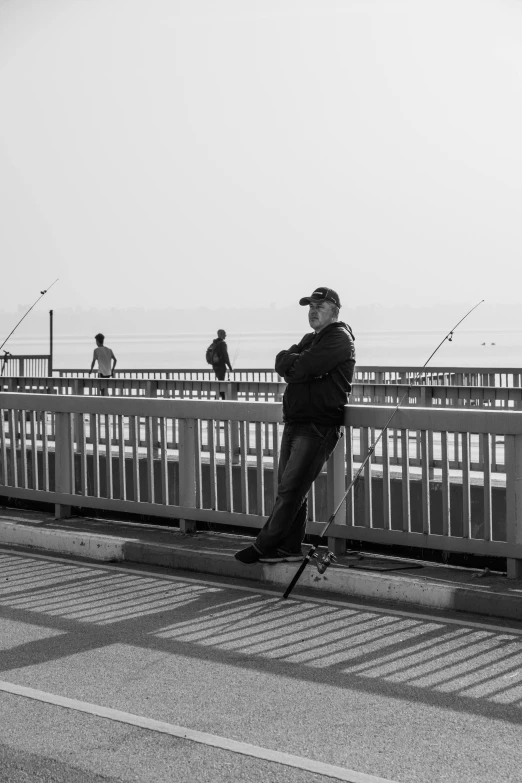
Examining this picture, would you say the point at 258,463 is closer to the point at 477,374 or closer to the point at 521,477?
the point at 521,477

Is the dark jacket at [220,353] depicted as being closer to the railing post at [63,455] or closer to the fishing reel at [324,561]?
the railing post at [63,455]

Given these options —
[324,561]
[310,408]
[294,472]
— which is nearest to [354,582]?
[324,561]

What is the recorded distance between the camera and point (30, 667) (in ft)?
20.5

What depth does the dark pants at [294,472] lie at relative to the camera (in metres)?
8.35

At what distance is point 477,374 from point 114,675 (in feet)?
51.8

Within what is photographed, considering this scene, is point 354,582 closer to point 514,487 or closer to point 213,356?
point 514,487

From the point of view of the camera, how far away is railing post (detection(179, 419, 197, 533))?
31.6 ft

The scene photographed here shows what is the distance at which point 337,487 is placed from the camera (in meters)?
8.73

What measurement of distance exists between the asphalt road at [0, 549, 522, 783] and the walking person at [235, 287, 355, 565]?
0.55 m

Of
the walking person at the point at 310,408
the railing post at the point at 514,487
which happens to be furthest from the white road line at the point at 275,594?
the railing post at the point at 514,487

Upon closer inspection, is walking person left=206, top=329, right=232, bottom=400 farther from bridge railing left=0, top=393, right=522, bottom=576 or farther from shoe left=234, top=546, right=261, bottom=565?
shoe left=234, top=546, right=261, bottom=565

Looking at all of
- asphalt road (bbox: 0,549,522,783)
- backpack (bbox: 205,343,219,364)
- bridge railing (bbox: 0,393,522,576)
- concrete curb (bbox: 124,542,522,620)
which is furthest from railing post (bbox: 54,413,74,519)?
backpack (bbox: 205,343,219,364)

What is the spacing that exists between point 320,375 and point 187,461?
6.16 feet

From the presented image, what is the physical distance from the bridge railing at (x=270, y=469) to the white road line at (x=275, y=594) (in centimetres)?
77
